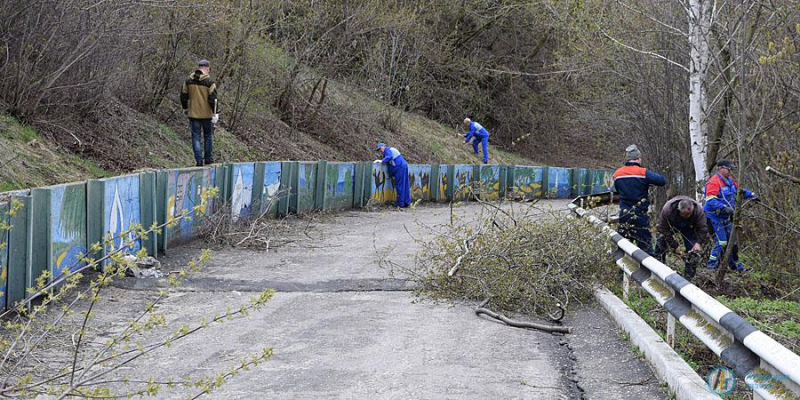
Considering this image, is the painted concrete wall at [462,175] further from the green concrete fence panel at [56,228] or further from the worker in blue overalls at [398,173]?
the green concrete fence panel at [56,228]

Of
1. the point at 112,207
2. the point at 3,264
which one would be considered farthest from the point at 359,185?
the point at 3,264

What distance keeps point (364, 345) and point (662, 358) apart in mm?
2363

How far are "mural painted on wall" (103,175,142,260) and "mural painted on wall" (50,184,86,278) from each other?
1.71 ft

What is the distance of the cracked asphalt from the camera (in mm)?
6309

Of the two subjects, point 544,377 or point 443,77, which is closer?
point 544,377

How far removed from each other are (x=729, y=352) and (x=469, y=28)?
114 ft

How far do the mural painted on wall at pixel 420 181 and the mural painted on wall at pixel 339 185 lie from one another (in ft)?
9.83

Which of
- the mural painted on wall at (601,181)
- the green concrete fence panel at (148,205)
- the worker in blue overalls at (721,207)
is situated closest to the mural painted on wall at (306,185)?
the green concrete fence panel at (148,205)

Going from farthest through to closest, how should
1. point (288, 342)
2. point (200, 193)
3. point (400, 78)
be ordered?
point (400, 78)
point (200, 193)
point (288, 342)

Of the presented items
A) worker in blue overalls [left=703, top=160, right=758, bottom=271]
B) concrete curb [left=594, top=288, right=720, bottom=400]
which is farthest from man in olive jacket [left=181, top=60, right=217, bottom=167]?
concrete curb [left=594, top=288, right=720, bottom=400]

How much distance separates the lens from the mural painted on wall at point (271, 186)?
55.1 feet

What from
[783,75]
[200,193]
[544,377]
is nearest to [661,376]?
[544,377]

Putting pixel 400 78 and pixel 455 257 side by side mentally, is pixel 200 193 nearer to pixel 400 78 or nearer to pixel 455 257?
pixel 455 257

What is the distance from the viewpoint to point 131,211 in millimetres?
11641
